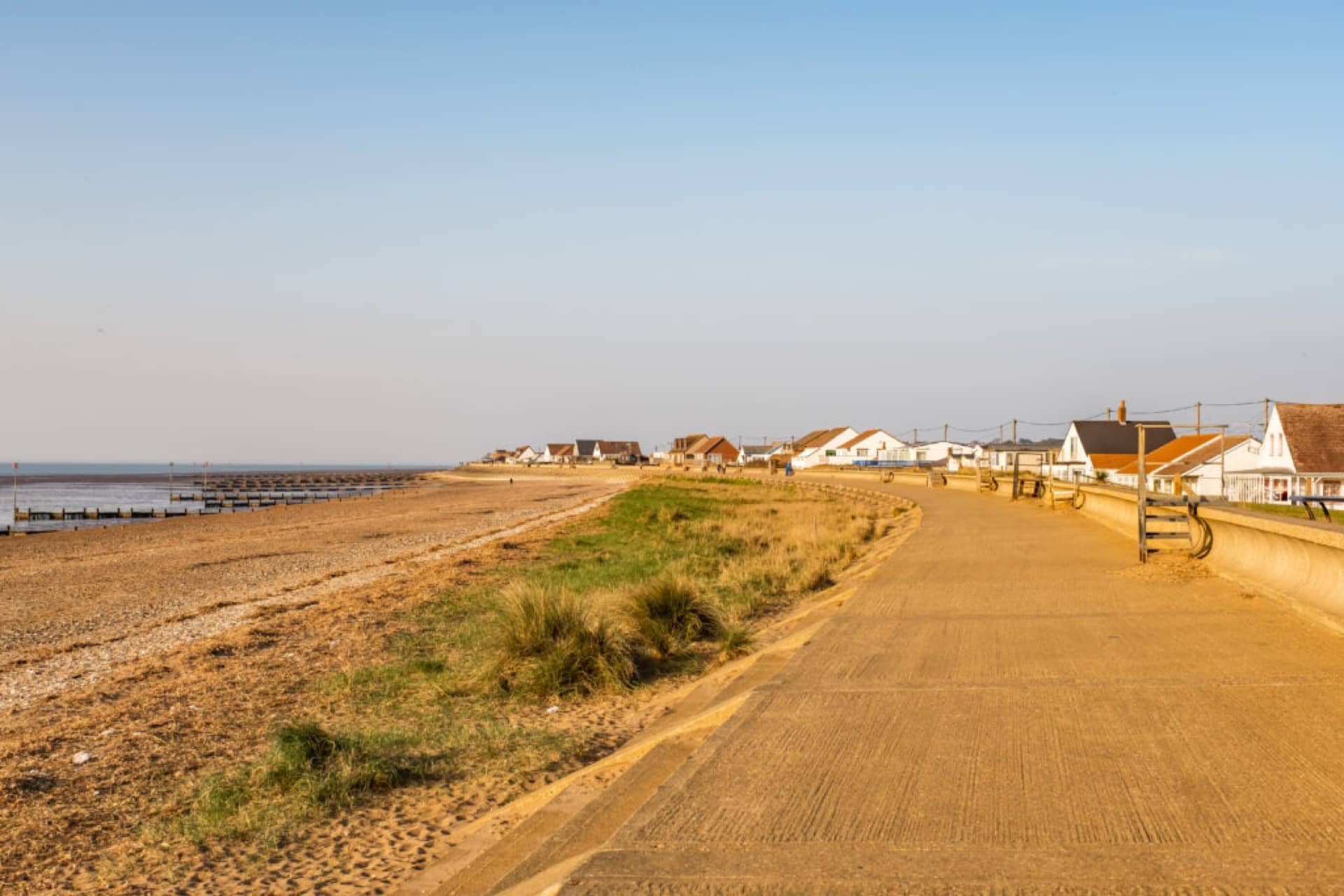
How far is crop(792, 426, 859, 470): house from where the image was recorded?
4968 inches

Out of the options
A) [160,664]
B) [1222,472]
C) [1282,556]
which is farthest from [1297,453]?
[160,664]

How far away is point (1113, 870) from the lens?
167 inches

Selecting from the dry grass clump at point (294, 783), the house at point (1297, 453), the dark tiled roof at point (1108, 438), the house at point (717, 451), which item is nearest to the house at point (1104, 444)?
the dark tiled roof at point (1108, 438)

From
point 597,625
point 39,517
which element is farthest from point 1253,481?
point 39,517

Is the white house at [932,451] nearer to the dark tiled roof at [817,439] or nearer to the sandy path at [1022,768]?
the dark tiled roof at [817,439]

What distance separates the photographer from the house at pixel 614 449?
189m

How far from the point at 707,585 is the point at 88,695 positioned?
913 centimetres

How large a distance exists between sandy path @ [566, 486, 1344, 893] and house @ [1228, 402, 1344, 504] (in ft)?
101

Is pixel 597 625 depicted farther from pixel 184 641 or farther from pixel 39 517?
pixel 39 517

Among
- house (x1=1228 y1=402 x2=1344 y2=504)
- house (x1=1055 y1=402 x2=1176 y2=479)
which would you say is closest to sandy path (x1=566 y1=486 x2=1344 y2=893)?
house (x1=1228 y1=402 x2=1344 y2=504)

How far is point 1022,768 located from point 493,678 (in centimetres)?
601

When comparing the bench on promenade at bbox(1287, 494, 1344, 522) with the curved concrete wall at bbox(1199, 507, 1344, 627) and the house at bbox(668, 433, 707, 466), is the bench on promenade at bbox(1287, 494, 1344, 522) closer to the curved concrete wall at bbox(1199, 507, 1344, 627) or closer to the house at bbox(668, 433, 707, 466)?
the curved concrete wall at bbox(1199, 507, 1344, 627)

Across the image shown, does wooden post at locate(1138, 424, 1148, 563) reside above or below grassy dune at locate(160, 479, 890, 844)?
above

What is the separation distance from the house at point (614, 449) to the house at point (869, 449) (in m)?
67.7
